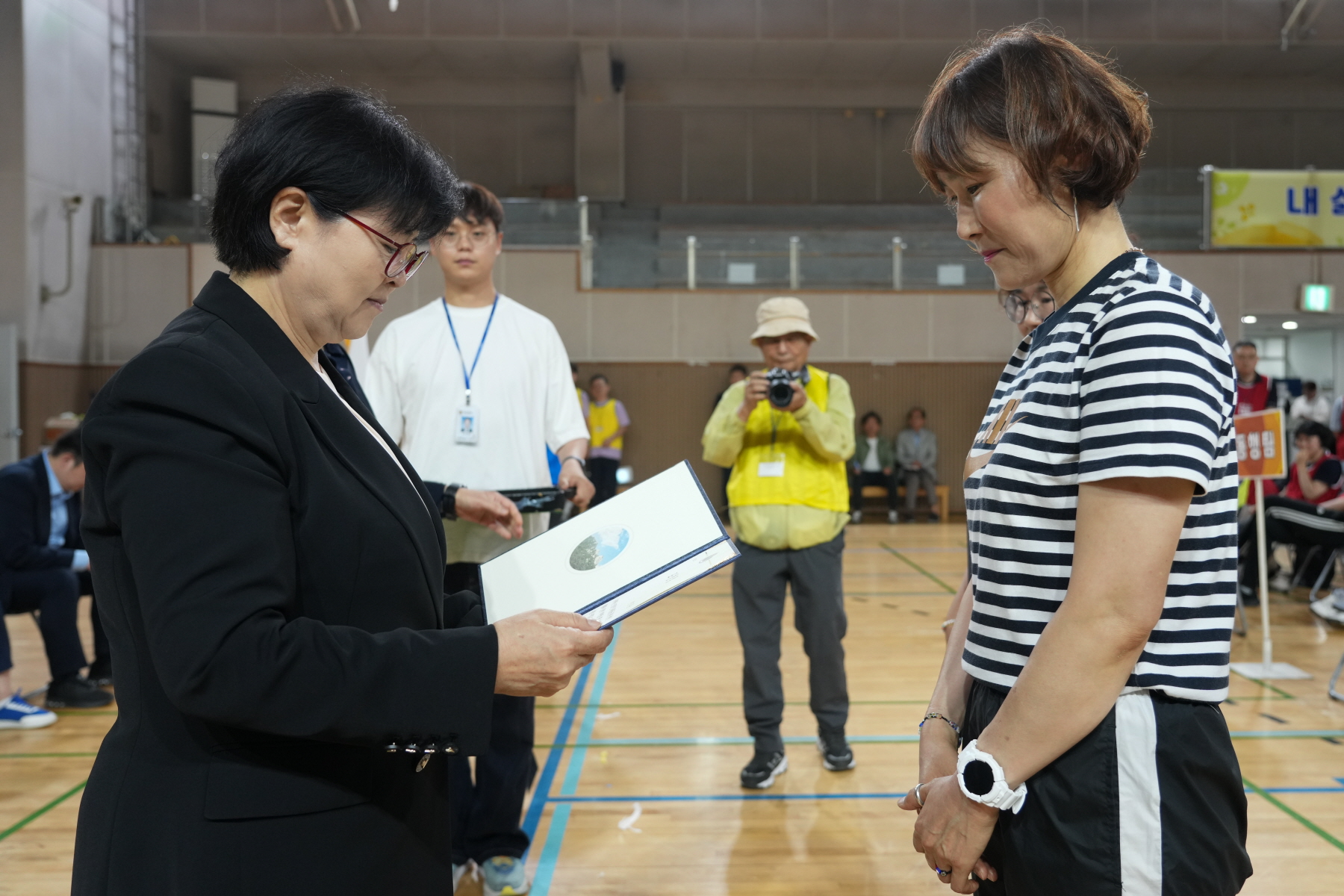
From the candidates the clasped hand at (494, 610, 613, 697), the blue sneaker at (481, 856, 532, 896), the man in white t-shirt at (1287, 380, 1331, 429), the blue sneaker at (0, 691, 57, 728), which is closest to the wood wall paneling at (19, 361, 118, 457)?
the blue sneaker at (0, 691, 57, 728)

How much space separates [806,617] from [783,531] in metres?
0.36

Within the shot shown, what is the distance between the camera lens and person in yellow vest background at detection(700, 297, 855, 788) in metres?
3.66

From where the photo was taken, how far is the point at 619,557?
4.48 feet

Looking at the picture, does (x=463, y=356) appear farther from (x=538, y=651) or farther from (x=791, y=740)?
(x=791, y=740)

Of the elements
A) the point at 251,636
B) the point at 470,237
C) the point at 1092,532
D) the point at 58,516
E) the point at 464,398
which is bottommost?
the point at 58,516

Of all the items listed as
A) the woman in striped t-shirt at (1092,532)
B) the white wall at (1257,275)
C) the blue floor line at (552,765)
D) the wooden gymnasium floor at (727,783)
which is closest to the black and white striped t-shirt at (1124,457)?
the woman in striped t-shirt at (1092,532)

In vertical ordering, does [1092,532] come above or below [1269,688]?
above

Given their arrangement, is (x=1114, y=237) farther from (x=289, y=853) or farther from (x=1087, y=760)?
(x=289, y=853)

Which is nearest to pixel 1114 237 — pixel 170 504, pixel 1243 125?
→ pixel 170 504

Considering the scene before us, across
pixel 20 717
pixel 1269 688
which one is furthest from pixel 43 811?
pixel 1269 688

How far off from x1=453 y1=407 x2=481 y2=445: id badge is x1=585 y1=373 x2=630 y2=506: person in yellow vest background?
28.6 ft

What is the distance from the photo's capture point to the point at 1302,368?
15.4 meters

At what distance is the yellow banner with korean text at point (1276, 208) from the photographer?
11.9m

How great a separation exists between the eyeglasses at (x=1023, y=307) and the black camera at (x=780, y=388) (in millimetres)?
937
